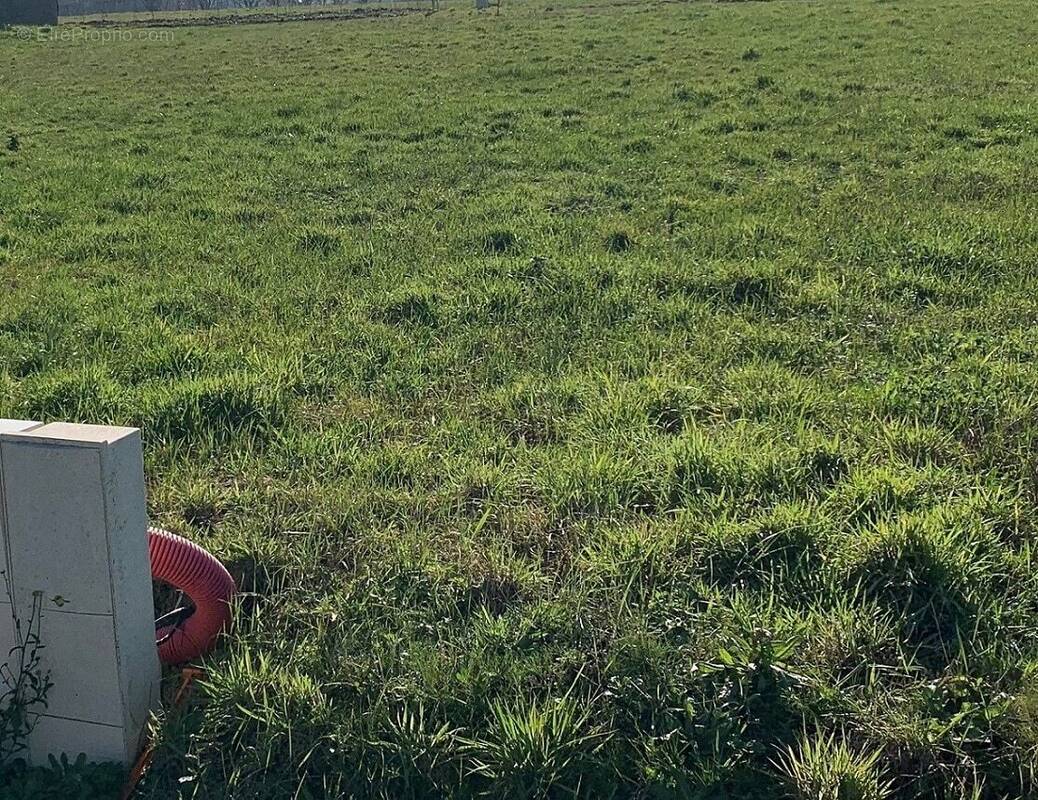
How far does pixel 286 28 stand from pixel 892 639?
26506 millimetres

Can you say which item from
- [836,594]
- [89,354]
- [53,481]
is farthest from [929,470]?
[89,354]

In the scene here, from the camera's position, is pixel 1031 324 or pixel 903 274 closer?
pixel 1031 324

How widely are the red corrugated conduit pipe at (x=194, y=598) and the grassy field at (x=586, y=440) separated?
0.33 ft

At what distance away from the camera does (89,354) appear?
5051mm

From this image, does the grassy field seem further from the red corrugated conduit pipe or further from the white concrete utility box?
the white concrete utility box

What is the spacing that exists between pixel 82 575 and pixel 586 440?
7.06 feet

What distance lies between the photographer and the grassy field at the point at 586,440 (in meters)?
2.58

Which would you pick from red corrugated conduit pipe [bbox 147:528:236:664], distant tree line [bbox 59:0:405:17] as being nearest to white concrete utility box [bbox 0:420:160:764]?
red corrugated conduit pipe [bbox 147:528:236:664]

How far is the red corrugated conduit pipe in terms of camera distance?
285 cm

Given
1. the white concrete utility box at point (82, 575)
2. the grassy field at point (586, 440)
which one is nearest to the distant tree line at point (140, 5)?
the grassy field at point (586, 440)

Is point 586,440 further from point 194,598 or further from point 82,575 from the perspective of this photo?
point 82,575

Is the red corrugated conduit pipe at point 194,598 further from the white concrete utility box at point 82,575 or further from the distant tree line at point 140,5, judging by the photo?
the distant tree line at point 140,5

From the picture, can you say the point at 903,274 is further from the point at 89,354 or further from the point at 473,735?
the point at 89,354

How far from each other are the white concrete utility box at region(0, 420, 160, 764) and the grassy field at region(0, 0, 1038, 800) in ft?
0.80
